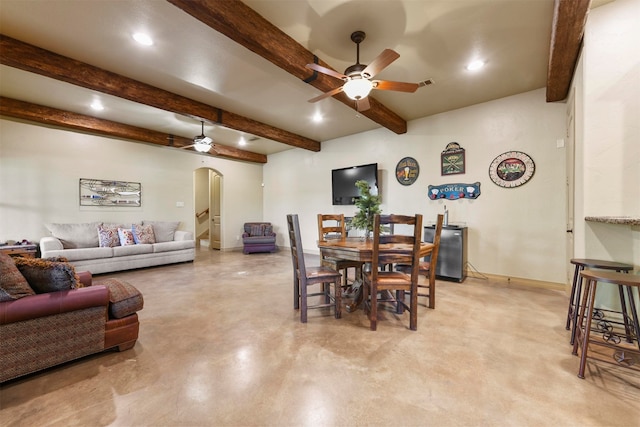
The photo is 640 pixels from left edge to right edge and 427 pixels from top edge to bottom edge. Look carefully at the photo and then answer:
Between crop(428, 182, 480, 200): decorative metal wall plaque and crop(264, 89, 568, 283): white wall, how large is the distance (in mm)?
81

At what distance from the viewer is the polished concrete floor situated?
56.0 inches

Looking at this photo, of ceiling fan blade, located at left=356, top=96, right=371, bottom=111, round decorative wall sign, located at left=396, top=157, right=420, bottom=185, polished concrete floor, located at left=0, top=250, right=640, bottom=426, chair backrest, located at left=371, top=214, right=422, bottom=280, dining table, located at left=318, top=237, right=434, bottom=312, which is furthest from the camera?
round decorative wall sign, located at left=396, top=157, right=420, bottom=185

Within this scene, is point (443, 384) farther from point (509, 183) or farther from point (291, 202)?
point (291, 202)

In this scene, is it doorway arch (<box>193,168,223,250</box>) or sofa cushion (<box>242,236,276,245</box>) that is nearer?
sofa cushion (<box>242,236,276,245</box>)

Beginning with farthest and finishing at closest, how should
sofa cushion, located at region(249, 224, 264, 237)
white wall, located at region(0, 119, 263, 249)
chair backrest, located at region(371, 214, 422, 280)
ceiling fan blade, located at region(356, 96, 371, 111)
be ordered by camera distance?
1. sofa cushion, located at region(249, 224, 264, 237)
2. white wall, located at region(0, 119, 263, 249)
3. ceiling fan blade, located at region(356, 96, 371, 111)
4. chair backrest, located at region(371, 214, 422, 280)

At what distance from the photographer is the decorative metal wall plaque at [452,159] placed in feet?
15.1

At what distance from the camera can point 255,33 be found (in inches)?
94.5

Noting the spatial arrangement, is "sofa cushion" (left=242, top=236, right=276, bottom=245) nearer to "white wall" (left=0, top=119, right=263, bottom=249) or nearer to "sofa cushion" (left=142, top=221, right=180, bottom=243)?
"white wall" (left=0, top=119, right=263, bottom=249)

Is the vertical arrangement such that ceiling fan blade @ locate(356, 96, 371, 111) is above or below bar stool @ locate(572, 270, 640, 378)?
above

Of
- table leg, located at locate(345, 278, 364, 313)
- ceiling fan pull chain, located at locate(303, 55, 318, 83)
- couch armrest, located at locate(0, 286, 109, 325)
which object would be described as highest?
ceiling fan pull chain, located at locate(303, 55, 318, 83)

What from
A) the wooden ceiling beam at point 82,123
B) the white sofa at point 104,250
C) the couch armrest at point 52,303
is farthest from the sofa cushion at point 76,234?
the couch armrest at point 52,303

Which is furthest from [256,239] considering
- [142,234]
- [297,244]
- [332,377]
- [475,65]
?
[475,65]

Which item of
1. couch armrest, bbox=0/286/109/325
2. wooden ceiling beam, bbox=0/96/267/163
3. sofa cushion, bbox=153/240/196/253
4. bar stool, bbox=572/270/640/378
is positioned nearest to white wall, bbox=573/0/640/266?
bar stool, bbox=572/270/640/378

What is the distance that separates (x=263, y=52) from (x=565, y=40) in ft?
9.29
